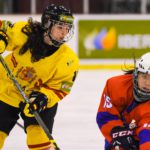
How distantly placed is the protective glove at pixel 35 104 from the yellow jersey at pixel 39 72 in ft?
0.13

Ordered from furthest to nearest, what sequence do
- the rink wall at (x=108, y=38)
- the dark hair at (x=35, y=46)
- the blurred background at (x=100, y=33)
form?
the rink wall at (x=108, y=38) → the blurred background at (x=100, y=33) → the dark hair at (x=35, y=46)

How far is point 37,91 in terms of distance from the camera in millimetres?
3307

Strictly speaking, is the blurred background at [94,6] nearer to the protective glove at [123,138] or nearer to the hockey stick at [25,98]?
the hockey stick at [25,98]

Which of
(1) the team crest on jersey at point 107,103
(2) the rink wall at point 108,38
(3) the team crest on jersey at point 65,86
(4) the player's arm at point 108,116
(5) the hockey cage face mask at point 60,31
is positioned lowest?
(2) the rink wall at point 108,38

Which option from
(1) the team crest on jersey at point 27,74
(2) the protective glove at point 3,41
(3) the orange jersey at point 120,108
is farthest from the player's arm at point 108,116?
(2) the protective glove at point 3,41

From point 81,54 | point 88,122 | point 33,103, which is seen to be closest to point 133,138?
point 33,103

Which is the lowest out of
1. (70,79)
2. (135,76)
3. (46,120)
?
(46,120)

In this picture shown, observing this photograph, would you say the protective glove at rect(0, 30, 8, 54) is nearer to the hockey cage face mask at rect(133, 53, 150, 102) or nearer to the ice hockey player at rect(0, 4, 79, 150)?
the ice hockey player at rect(0, 4, 79, 150)

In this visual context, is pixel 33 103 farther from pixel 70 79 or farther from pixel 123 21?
pixel 123 21

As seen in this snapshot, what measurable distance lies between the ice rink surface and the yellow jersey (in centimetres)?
78

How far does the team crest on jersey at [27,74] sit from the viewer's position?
3.28 metres

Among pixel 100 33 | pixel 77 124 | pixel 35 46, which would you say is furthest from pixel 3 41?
pixel 100 33

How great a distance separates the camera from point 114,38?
27.7 feet

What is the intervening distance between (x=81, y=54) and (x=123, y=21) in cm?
73
